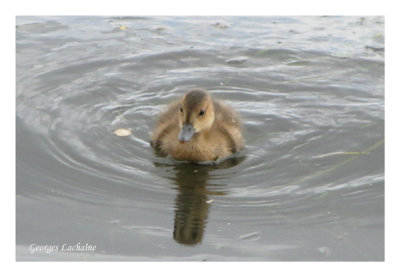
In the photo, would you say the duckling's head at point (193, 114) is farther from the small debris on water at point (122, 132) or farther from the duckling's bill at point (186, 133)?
the small debris on water at point (122, 132)

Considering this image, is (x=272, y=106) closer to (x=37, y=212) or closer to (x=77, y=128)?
(x=77, y=128)

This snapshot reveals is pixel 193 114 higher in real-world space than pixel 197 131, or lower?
Answer: higher

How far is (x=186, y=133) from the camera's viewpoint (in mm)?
6004

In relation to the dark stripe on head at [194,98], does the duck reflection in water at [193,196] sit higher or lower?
lower

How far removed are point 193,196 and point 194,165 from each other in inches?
33.2

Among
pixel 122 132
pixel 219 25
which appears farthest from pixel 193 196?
pixel 219 25

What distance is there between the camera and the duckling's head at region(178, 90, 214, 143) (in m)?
6.04

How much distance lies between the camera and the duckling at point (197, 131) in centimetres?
611

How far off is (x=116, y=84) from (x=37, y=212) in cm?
341

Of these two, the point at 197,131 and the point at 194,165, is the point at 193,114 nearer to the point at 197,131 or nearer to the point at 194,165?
the point at 197,131

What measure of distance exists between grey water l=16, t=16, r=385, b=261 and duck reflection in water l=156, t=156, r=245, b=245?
0.02 meters

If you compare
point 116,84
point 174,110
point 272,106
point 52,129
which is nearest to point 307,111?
point 272,106

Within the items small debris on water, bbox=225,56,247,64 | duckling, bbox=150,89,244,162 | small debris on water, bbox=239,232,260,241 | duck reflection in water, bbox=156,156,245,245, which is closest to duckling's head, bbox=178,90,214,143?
duckling, bbox=150,89,244,162

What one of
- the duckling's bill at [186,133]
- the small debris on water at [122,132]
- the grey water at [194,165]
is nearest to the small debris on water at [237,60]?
the grey water at [194,165]
